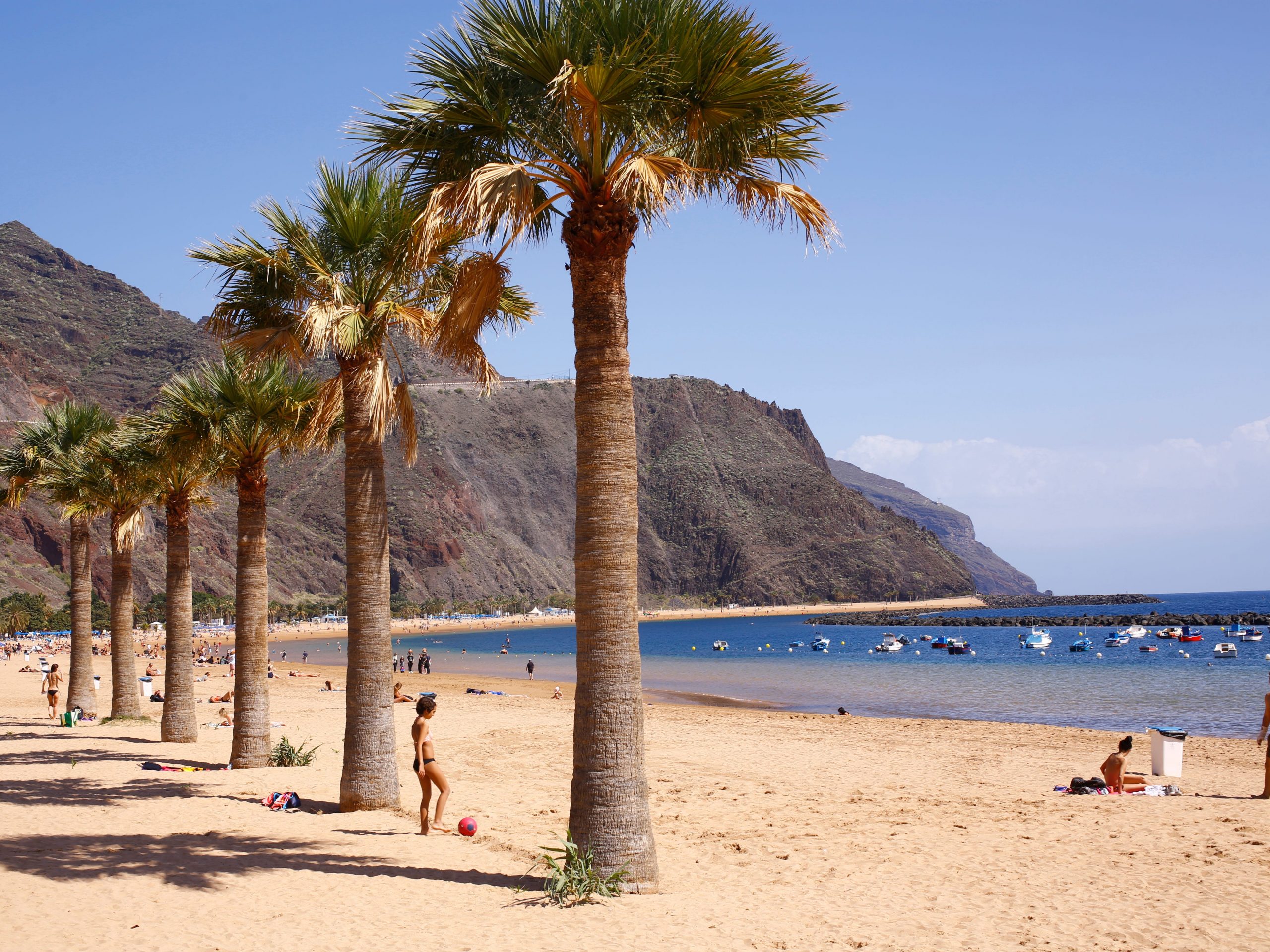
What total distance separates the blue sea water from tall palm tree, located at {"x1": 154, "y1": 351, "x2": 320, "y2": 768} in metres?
22.4

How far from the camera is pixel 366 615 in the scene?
32.1 ft

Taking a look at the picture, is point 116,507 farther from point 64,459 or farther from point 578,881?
point 578,881

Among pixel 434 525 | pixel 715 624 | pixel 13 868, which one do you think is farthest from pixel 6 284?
pixel 13 868

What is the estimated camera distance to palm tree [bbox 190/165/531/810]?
9781 mm

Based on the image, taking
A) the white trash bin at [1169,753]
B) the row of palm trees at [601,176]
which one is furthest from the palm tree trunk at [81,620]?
the white trash bin at [1169,753]

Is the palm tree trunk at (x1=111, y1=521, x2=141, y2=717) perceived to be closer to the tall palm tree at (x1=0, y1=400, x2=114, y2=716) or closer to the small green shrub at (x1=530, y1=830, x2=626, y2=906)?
the tall palm tree at (x1=0, y1=400, x2=114, y2=716)

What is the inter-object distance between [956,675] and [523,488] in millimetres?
114500

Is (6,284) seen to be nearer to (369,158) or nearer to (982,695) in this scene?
(982,695)

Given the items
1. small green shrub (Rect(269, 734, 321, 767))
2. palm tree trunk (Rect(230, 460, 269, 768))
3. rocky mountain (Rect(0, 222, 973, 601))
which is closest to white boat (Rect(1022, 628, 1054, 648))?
small green shrub (Rect(269, 734, 321, 767))

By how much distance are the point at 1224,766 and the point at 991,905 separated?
13.2m

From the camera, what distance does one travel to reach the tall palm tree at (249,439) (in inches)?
493

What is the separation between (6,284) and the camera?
157625 mm

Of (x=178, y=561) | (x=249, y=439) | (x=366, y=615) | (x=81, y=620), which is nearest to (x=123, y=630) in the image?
(x=81, y=620)

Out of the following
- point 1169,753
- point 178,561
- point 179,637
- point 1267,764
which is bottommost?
point 1169,753
